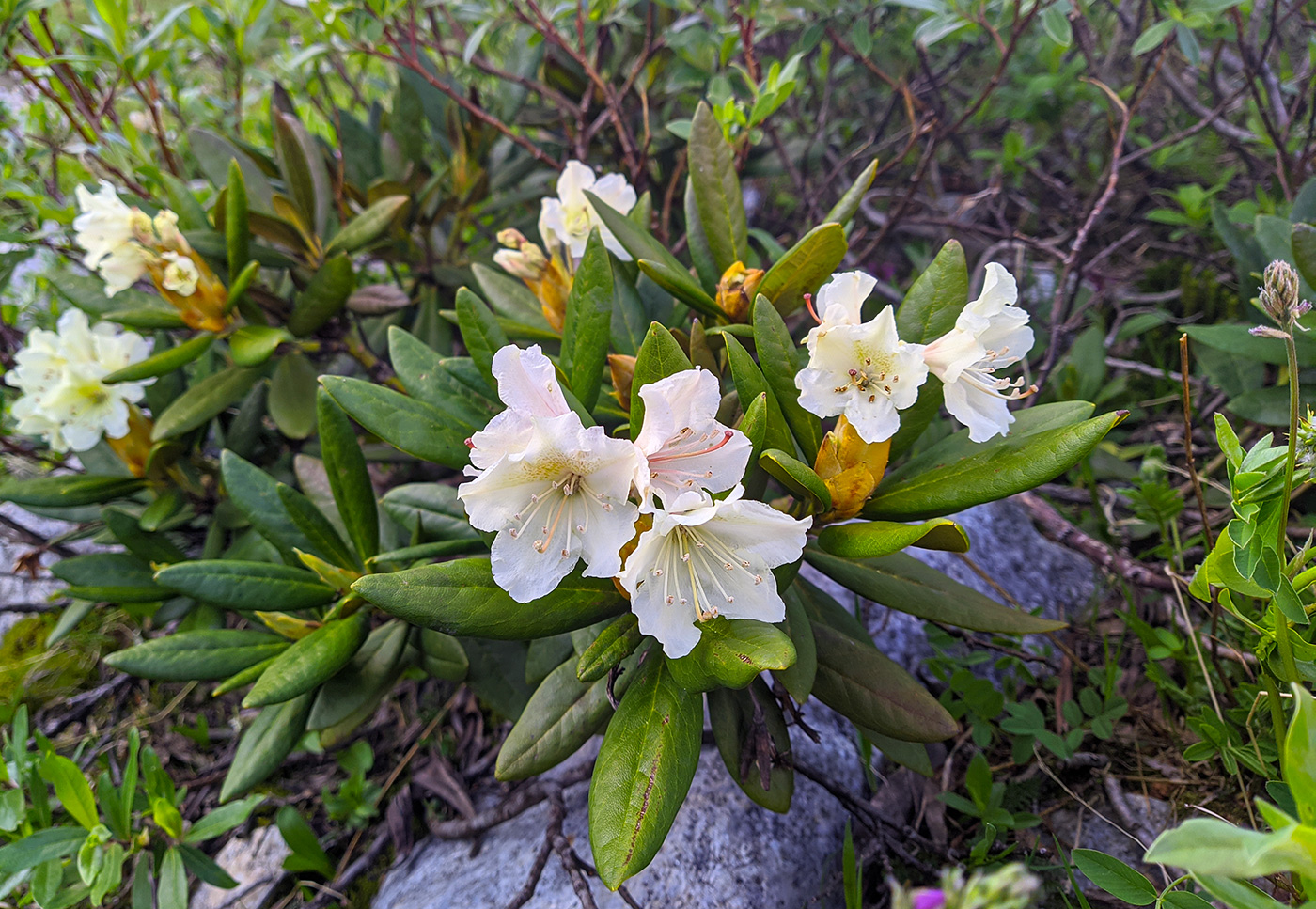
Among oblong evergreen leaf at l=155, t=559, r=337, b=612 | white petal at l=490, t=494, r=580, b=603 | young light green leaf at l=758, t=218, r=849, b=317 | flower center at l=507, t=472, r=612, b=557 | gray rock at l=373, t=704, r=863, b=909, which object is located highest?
young light green leaf at l=758, t=218, r=849, b=317

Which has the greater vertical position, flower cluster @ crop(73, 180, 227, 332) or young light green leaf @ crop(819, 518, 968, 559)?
flower cluster @ crop(73, 180, 227, 332)

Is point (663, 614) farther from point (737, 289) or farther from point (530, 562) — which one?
point (737, 289)

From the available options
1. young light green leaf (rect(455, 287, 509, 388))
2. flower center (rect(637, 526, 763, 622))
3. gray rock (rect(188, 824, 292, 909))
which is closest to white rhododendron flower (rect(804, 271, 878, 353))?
flower center (rect(637, 526, 763, 622))

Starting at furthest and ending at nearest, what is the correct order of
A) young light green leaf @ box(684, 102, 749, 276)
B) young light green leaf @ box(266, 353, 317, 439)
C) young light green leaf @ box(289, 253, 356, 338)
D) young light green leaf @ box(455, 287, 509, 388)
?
young light green leaf @ box(266, 353, 317, 439), young light green leaf @ box(289, 253, 356, 338), young light green leaf @ box(684, 102, 749, 276), young light green leaf @ box(455, 287, 509, 388)

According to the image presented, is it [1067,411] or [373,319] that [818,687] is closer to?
[1067,411]

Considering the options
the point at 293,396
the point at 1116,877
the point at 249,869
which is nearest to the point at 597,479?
the point at 1116,877

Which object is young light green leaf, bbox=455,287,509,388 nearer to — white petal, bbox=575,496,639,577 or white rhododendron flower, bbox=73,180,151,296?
white petal, bbox=575,496,639,577
